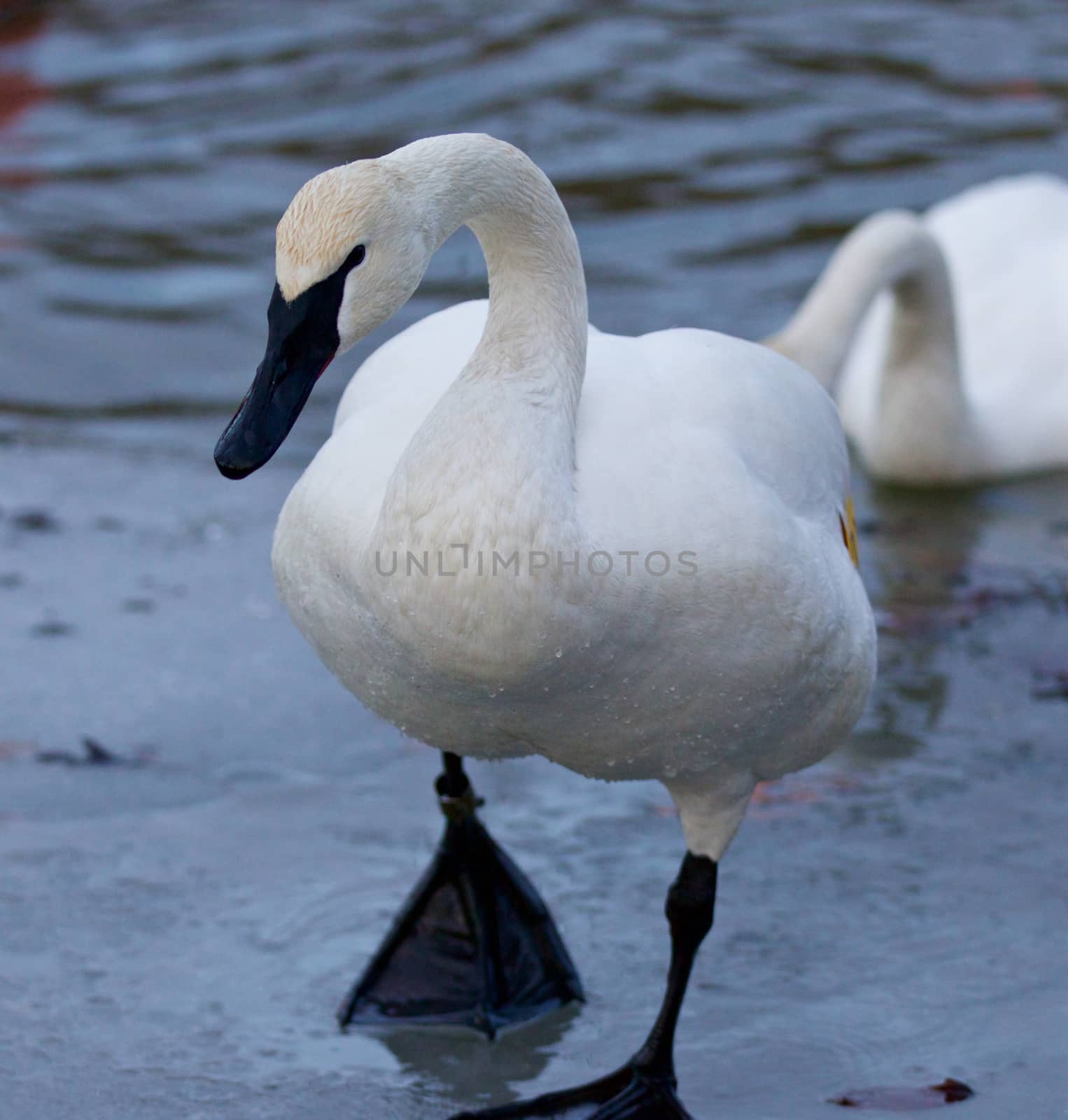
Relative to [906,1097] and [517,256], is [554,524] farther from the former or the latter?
[906,1097]

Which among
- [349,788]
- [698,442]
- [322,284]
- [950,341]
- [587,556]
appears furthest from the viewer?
[950,341]

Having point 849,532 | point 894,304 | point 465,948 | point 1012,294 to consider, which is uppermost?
point 849,532

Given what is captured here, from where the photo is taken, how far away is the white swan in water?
630 cm

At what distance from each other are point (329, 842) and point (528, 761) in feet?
1.91

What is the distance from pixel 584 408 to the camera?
2.97 metres

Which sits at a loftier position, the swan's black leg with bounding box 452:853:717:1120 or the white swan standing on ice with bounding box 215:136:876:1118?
the white swan standing on ice with bounding box 215:136:876:1118

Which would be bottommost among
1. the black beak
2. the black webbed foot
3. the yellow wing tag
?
the black webbed foot

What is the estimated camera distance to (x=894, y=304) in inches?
268

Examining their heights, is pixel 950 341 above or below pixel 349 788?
above

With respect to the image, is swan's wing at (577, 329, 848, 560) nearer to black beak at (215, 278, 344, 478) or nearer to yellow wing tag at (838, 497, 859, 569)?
yellow wing tag at (838, 497, 859, 569)

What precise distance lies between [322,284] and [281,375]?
142 mm

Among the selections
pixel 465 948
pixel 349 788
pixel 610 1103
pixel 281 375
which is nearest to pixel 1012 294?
pixel 349 788

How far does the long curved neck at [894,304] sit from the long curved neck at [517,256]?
3056mm

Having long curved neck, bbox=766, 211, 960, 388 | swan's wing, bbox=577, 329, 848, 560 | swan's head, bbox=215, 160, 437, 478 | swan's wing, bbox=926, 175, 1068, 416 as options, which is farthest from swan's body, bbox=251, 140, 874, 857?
swan's wing, bbox=926, 175, 1068, 416
